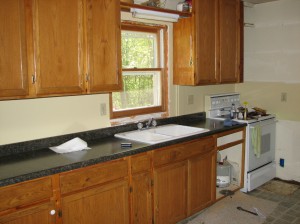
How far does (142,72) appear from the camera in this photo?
133 inches

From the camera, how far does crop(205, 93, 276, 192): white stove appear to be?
375 centimetres

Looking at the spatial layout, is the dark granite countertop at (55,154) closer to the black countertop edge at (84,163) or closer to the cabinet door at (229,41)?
the black countertop edge at (84,163)

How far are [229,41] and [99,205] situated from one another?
8.10ft

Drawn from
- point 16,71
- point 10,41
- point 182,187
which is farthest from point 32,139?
point 182,187

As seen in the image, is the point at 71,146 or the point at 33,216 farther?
the point at 71,146

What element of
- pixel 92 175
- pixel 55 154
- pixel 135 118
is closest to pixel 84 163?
pixel 92 175

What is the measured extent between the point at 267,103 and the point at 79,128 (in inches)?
103

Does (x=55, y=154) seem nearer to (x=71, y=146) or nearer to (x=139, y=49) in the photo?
(x=71, y=146)

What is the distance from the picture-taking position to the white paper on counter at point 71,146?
249 centimetres

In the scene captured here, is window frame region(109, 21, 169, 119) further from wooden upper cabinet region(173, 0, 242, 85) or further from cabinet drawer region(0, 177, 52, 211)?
cabinet drawer region(0, 177, 52, 211)

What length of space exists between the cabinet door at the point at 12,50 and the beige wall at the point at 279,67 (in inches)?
123

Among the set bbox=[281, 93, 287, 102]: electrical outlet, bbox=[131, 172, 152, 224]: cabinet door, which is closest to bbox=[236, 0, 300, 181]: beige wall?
bbox=[281, 93, 287, 102]: electrical outlet

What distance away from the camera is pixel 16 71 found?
2115 millimetres

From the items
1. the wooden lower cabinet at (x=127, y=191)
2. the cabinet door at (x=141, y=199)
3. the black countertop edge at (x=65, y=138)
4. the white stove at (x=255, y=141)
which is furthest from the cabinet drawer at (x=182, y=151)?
the white stove at (x=255, y=141)
